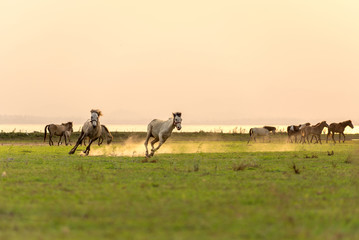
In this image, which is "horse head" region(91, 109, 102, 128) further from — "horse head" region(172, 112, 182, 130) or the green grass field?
the green grass field

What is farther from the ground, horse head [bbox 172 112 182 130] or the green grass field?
horse head [bbox 172 112 182 130]

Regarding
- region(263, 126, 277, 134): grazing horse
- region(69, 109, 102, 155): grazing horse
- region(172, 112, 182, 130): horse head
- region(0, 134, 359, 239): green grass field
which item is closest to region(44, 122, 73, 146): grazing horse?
region(69, 109, 102, 155): grazing horse

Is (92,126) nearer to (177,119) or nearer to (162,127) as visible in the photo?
(162,127)

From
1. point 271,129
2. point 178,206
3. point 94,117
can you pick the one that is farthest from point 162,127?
point 271,129

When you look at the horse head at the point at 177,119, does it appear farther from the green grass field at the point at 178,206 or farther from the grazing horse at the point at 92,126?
the green grass field at the point at 178,206

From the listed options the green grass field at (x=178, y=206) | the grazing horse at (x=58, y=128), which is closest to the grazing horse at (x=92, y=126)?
the green grass field at (x=178, y=206)

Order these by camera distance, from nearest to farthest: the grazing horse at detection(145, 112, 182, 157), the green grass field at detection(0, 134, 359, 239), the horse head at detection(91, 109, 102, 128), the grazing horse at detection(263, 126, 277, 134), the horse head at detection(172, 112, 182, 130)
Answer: the green grass field at detection(0, 134, 359, 239) < the horse head at detection(172, 112, 182, 130) < the grazing horse at detection(145, 112, 182, 157) < the horse head at detection(91, 109, 102, 128) < the grazing horse at detection(263, 126, 277, 134)

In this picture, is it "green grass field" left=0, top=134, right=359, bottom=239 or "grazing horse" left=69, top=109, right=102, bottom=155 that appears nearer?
"green grass field" left=0, top=134, right=359, bottom=239

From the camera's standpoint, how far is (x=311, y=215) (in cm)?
834

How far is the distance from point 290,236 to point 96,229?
278 centimetres

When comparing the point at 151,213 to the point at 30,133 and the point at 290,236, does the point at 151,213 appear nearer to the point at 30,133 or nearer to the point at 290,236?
the point at 290,236

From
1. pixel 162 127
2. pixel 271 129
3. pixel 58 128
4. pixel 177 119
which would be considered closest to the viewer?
pixel 177 119

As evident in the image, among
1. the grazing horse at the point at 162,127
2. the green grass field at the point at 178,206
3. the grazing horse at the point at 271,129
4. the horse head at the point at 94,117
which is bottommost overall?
the green grass field at the point at 178,206

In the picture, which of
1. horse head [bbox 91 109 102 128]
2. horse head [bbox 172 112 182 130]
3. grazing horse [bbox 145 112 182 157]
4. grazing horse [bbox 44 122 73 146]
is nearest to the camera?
horse head [bbox 172 112 182 130]
